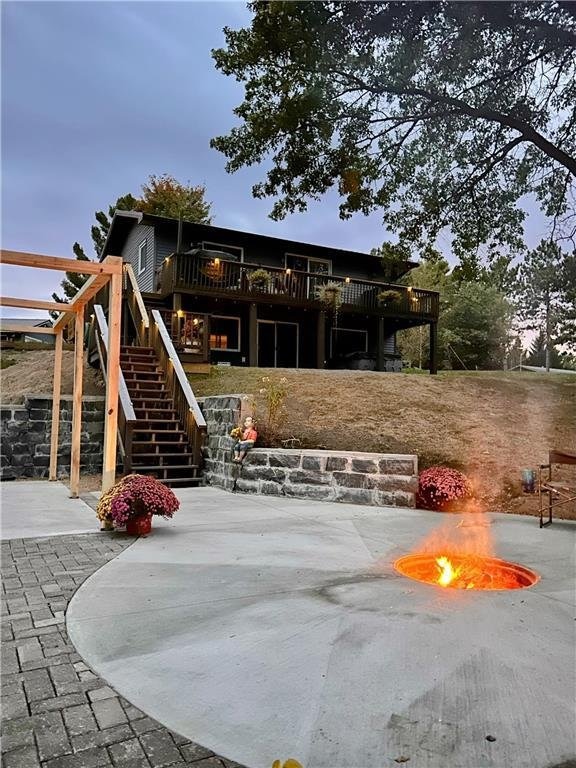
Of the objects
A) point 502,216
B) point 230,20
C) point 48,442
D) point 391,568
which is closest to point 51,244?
point 48,442

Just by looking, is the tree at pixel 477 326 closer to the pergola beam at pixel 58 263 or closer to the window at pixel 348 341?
the window at pixel 348 341

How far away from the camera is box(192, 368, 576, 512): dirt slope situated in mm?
7617

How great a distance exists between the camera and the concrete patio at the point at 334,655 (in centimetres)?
173

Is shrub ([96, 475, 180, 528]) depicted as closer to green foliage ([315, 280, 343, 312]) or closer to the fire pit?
the fire pit

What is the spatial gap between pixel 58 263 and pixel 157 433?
434 cm

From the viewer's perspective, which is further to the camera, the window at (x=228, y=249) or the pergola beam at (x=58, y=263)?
the window at (x=228, y=249)

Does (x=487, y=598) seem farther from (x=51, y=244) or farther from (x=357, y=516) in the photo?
Answer: (x=51, y=244)

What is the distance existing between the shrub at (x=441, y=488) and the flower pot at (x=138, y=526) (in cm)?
352

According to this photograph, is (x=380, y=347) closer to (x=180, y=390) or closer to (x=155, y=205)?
(x=180, y=390)

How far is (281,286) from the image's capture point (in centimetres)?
1648

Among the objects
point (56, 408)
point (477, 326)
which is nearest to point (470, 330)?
Answer: point (477, 326)

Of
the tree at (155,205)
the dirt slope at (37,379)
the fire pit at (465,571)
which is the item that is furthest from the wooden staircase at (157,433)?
the tree at (155,205)

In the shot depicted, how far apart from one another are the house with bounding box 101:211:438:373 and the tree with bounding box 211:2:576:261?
20.6 feet

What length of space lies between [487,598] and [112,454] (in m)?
3.96
